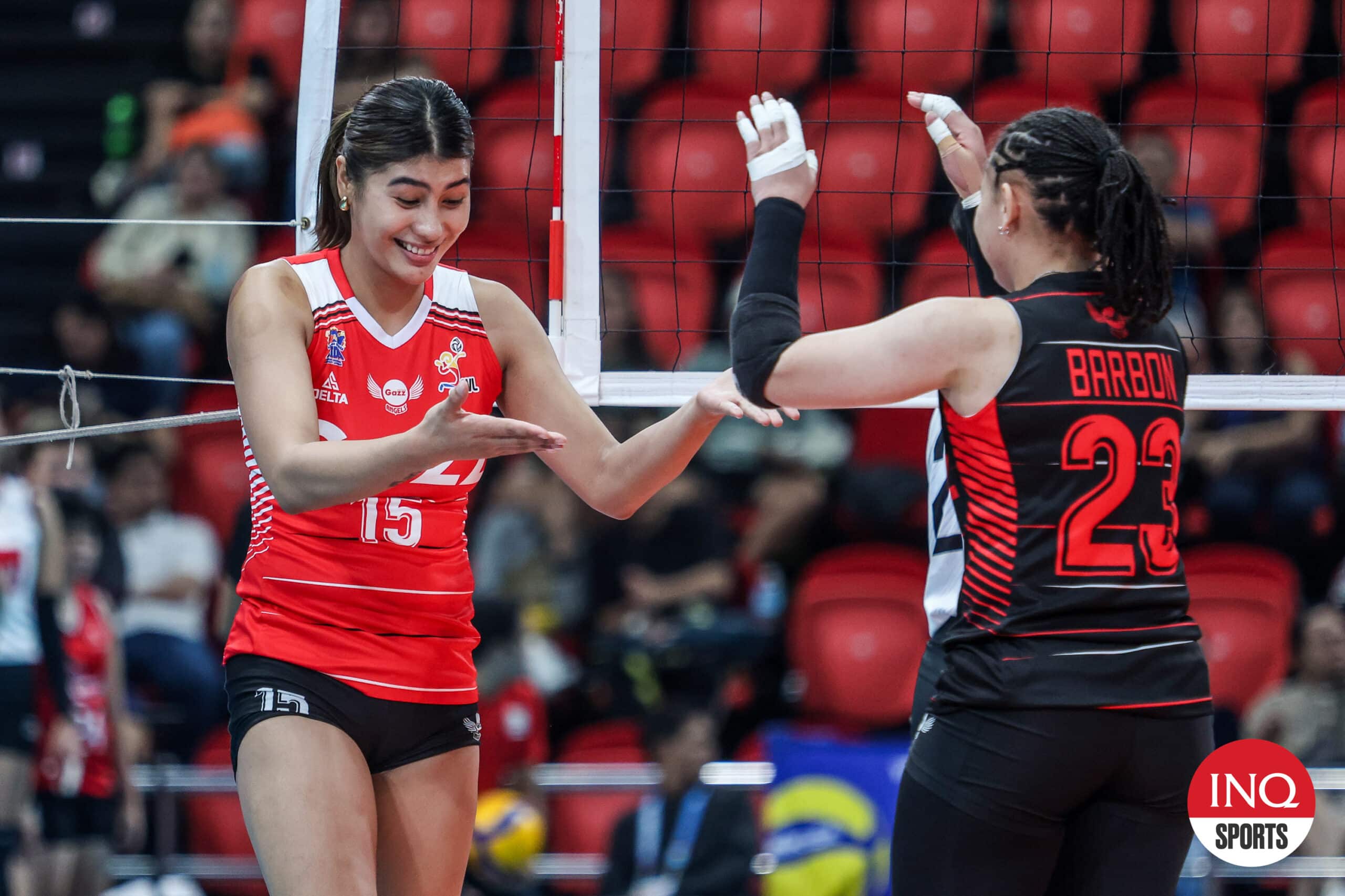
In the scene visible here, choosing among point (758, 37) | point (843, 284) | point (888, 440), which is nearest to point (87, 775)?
point (888, 440)

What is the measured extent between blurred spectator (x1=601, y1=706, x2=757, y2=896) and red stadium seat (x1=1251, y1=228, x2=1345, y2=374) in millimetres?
3170

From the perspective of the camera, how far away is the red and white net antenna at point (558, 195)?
3.54m

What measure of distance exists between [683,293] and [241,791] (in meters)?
4.93

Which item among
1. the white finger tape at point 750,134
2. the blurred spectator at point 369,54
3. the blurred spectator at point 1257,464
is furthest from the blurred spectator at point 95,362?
the white finger tape at point 750,134

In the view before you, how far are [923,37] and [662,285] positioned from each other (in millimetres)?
2043

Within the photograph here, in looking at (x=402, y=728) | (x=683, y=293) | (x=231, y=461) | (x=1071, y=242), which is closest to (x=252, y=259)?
(x=231, y=461)

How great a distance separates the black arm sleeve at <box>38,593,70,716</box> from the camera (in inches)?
229

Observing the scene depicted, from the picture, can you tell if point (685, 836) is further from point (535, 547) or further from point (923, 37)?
point (923, 37)

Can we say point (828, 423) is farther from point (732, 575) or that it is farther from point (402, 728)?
point (402, 728)

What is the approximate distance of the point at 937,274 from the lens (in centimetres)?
679

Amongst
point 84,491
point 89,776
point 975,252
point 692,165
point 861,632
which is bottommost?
point 89,776

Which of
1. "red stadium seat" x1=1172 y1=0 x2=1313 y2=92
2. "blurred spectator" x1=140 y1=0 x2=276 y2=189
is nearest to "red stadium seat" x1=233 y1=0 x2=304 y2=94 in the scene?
"blurred spectator" x1=140 y1=0 x2=276 y2=189

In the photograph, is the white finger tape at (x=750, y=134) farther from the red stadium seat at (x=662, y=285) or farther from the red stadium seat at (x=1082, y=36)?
the red stadium seat at (x=1082, y=36)

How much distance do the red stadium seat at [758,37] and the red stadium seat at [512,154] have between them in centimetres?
94
